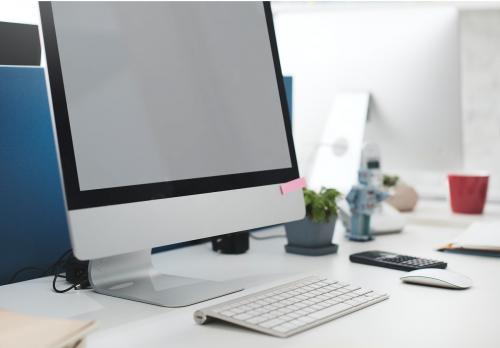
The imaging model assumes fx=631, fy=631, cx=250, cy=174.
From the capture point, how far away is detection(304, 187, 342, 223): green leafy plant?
1397mm

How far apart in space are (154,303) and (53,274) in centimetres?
34

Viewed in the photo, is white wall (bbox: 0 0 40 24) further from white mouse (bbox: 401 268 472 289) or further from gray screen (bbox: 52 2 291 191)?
white mouse (bbox: 401 268 472 289)

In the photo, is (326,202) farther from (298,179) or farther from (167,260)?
(167,260)

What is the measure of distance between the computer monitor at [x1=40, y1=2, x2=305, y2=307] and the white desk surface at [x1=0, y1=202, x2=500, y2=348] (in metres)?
0.08

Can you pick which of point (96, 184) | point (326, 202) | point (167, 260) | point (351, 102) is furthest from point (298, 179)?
point (351, 102)

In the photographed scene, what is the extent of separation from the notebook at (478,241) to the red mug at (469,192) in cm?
46

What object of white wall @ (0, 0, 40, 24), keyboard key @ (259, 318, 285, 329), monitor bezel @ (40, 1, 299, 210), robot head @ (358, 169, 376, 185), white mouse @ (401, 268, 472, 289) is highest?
white wall @ (0, 0, 40, 24)

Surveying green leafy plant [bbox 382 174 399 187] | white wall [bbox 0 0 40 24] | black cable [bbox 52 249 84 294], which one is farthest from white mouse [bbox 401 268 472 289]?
white wall [bbox 0 0 40 24]

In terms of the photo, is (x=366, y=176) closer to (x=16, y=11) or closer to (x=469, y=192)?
(x=469, y=192)

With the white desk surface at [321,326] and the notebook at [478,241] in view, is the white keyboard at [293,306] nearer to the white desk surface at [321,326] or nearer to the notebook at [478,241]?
the white desk surface at [321,326]

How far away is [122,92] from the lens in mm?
1047

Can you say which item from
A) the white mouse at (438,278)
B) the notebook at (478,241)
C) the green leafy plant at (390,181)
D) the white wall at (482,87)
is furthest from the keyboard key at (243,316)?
the white wall at (482,87)

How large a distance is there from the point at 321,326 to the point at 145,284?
0.38 meters

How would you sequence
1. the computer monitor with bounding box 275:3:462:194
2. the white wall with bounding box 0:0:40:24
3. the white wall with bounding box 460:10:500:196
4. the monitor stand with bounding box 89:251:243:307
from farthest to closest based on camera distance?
the white wall with bounding box 0:0:40:24 < the white wall with bounding box 460:10:500:196 < the computer monitor with bounding box 275:3:462:194 < the monitor stand with bounding box 89:251:243:307
